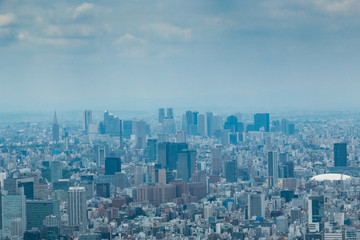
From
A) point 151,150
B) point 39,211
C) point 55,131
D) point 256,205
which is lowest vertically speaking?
point 256,205

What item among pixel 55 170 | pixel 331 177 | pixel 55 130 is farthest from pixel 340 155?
pixel 55 130

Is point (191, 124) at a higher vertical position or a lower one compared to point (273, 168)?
higher

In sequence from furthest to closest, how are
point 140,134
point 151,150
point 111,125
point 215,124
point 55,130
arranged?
point 215,124
point 140,134
point 111,125
point 151,150
point 55,130

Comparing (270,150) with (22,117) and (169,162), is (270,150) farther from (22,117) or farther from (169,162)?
(22,117)

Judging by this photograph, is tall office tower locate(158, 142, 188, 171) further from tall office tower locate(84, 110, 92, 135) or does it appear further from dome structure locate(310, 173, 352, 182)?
dome structure locate(310, 173, 352, 182)

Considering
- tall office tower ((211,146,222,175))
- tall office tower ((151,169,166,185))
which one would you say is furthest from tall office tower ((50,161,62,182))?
tall office tower ((211,146,222,175))

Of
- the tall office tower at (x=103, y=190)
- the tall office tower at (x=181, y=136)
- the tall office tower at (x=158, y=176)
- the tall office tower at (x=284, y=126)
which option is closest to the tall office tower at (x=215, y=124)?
the tall office tower at (x=181, y=136)

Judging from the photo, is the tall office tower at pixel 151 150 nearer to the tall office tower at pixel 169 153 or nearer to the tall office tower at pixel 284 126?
the tall office tower at pixel 169 153

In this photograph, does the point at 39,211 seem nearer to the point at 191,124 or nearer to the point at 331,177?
the point at 331,177
